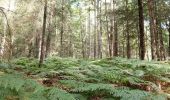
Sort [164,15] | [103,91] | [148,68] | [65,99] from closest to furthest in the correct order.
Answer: [65,99] < [103,91] < [148,68] < [164,15]

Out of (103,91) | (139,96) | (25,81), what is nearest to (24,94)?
(25,81)

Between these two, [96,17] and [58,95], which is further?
[96,17]

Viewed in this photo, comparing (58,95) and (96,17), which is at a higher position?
(96,17)

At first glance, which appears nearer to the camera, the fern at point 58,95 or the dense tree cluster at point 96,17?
the fern at point 58,95

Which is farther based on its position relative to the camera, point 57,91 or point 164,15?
point 164,15

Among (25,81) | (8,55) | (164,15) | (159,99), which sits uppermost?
(164,15)

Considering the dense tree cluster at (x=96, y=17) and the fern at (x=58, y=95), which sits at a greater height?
the dense tree cluster at (x=96, y=17)

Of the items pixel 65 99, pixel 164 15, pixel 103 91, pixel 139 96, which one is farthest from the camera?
pixel 164 15

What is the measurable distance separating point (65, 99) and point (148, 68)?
367cm

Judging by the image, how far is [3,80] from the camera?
4.37m

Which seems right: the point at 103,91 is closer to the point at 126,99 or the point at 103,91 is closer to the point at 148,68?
the point at 126,99

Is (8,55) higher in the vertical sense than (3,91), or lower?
higher

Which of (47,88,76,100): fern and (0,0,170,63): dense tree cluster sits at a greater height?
(0,0,170,63): dense tree cluster

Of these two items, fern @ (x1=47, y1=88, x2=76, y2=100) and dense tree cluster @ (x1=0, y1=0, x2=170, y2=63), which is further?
dense tree cluster @ (x1=0, y1=0, x2=170, y2=63)
